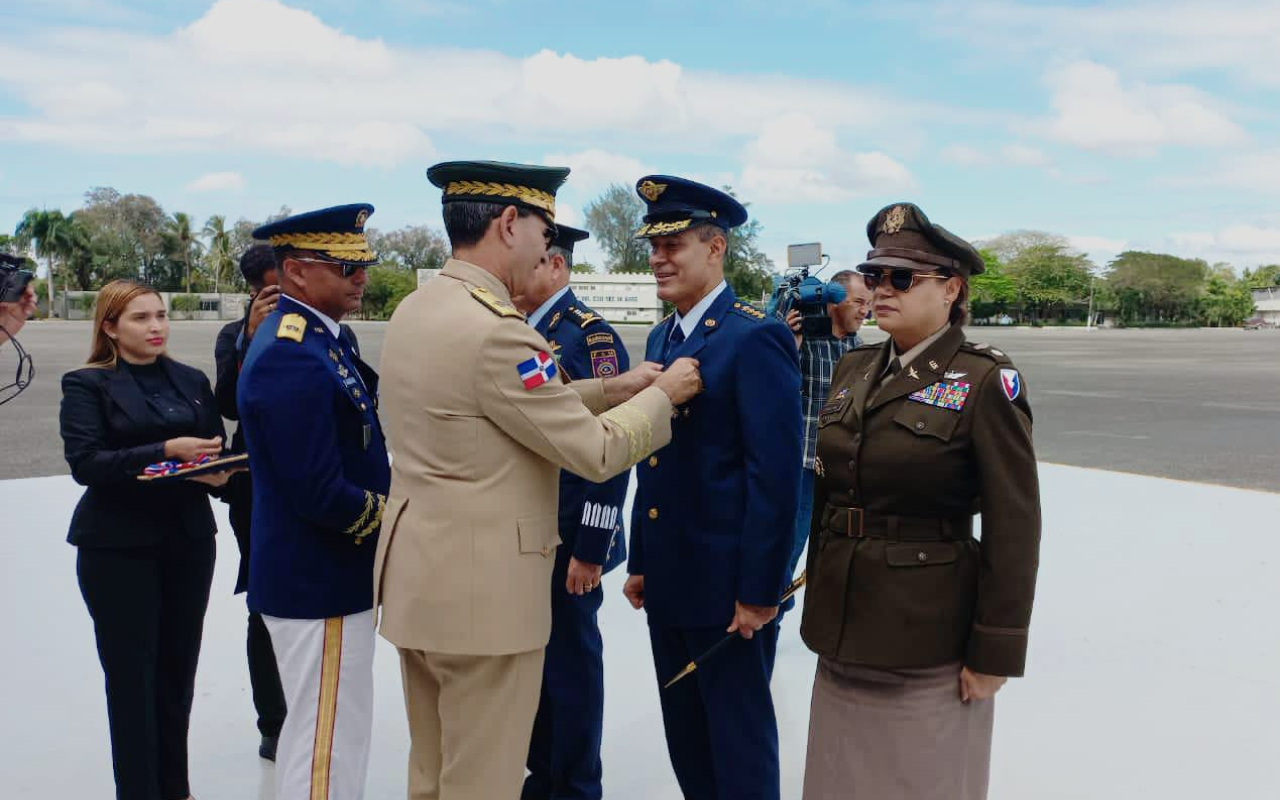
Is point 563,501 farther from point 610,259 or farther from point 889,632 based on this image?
point 610,259

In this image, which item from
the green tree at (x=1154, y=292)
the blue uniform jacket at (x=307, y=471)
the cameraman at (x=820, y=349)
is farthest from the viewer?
the green tree at (x=1154, y=292)

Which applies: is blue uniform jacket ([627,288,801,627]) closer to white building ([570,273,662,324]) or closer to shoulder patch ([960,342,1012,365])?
shoulder patch ([960,342,1012,365])

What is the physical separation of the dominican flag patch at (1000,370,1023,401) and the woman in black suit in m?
2.18

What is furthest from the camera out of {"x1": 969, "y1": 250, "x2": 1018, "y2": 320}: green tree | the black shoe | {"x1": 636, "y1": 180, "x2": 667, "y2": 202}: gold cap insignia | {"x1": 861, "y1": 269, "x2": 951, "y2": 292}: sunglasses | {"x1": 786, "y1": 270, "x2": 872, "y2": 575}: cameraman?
{"x1": 969, "y1": 250, "x2": 1018, "y2": 320}: green tree

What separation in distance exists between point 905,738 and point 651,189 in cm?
153

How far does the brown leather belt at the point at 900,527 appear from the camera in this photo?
2041 mm

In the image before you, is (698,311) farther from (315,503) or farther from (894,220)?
(315,503)

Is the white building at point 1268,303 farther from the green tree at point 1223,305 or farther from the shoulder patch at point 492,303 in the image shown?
the shoulder patch at point 492,303

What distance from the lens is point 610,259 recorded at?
91.5 m

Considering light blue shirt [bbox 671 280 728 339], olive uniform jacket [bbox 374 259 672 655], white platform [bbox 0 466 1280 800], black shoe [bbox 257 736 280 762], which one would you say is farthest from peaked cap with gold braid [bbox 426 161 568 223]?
black shoe [bbox 257 736 280 762]

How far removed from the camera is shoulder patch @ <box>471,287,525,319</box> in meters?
1.91

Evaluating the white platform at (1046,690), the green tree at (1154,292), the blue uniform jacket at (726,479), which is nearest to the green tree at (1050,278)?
the green tree at (1154,292)

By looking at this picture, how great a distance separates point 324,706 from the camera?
226 cm

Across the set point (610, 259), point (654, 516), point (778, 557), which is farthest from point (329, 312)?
point (610, 259)
